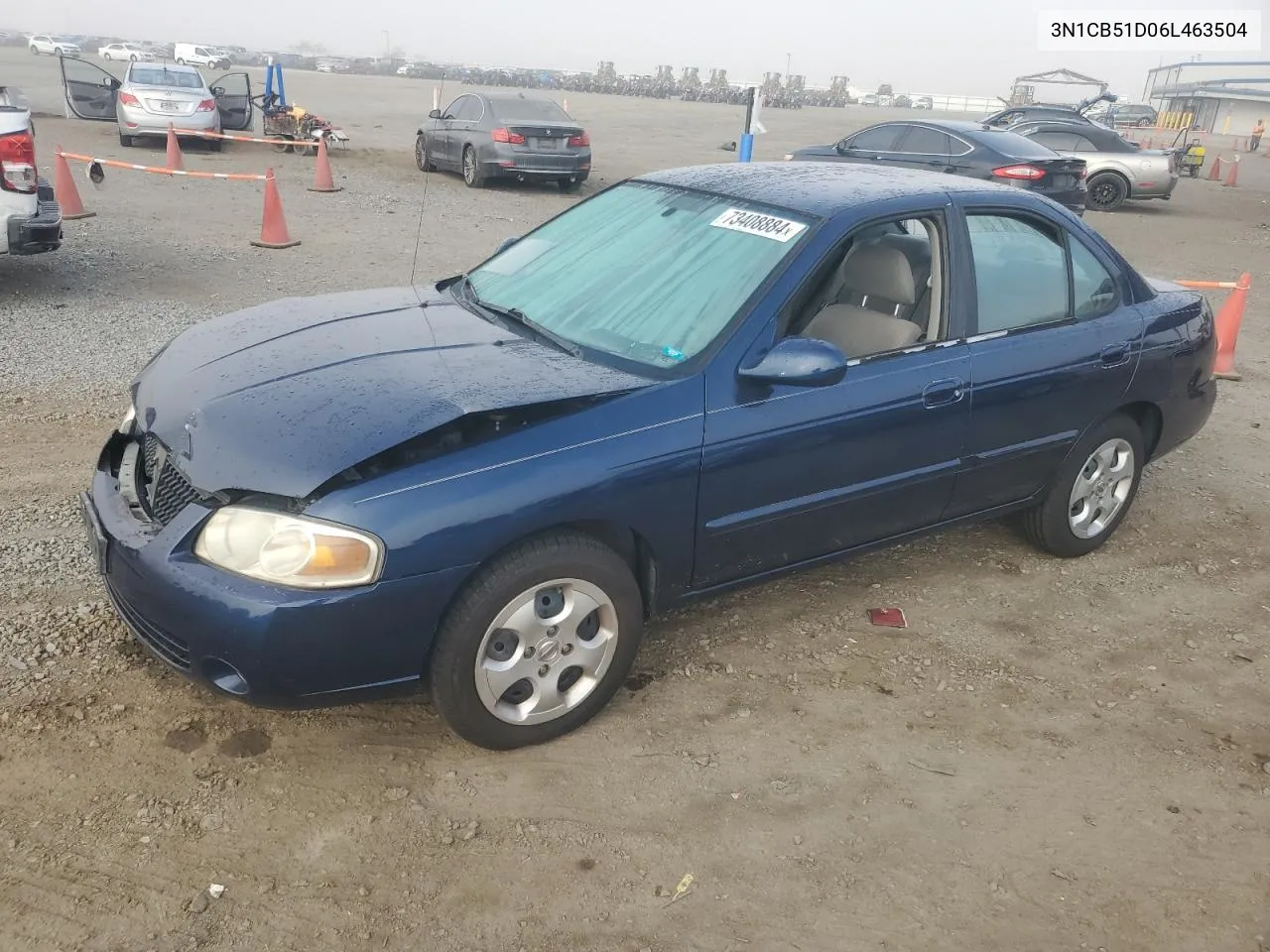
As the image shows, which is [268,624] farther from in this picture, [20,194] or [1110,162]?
[1110,162]

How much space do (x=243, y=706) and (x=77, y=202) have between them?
9.93 metres

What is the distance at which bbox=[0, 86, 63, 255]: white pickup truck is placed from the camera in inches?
275

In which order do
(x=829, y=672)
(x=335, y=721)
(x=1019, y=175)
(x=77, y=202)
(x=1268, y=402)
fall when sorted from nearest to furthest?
1. (x=335, y=721)
2. (x=829, y=672)
3. (x=1268, y=402)
4. (x=77, y=202)
5. (x=1019, y=175)

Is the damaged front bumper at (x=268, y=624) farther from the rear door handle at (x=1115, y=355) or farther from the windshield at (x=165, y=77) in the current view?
the windshield at (x=165, y=77)

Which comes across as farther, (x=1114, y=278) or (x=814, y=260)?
(x=1114, y=278)

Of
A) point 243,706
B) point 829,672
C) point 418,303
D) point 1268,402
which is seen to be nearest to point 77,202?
point 418,303

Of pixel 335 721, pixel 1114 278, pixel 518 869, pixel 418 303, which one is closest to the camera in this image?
pixel 518 869

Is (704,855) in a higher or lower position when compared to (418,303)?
lower

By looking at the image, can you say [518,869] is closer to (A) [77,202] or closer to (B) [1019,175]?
(A) [77,202]

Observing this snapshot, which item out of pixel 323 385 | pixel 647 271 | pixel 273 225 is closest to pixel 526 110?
pixel 273 225

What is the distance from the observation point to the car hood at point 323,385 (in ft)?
8.87

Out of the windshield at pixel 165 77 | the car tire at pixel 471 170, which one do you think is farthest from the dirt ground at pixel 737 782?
the windshield at pixel 165 77

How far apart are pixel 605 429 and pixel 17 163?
20.3 feet

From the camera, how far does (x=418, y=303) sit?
3.87m
